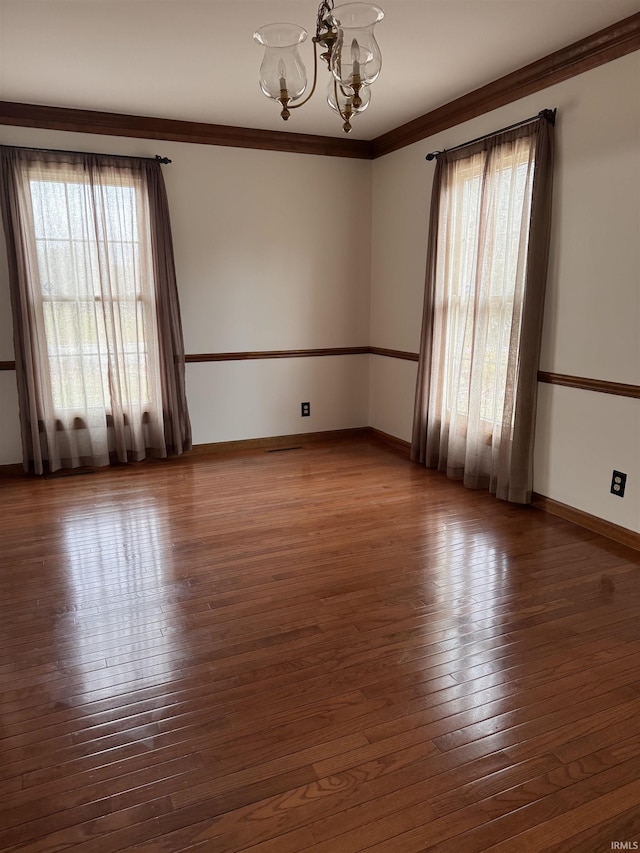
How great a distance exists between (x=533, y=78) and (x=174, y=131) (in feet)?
8.54

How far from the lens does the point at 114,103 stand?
13.4 feet

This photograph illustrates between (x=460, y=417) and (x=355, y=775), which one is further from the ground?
(x=460, y=417)

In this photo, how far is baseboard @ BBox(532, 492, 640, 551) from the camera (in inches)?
127

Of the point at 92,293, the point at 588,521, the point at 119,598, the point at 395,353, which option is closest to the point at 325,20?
the point at 119,598

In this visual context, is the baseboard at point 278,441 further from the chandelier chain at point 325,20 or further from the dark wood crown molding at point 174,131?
the chandelier chain at point 325,20

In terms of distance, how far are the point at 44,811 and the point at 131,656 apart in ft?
2.28

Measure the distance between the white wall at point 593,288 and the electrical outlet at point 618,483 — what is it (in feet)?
0.10

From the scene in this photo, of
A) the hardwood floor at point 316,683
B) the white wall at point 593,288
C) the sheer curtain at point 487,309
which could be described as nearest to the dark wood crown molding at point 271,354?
the sheer curtain at point 487,309

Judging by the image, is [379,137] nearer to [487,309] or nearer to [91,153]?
[487,309]

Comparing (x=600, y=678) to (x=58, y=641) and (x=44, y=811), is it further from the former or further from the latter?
(x=58, y=641)

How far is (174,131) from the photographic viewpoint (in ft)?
14.9

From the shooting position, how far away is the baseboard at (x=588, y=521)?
3.22 m

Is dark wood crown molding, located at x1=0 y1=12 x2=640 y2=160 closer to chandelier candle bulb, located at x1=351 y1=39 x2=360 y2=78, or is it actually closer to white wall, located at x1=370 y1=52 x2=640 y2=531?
white wall, located at x1=370 y1=52 x2=640 y2=531

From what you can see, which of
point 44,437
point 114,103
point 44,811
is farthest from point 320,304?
point 44,811
